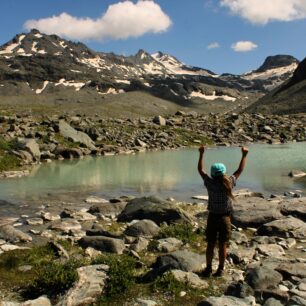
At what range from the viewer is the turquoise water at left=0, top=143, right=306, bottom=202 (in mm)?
32844

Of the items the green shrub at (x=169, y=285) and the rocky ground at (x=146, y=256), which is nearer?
the rocky ground at (x=146, y=256)

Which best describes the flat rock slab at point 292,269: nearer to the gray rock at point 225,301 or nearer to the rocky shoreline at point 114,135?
the gray rock at point 225,301

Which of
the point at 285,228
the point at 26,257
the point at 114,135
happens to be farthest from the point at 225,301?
the point at 114,135

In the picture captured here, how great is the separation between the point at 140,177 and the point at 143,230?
2174 centimetres

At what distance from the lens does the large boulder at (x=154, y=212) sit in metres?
20.6

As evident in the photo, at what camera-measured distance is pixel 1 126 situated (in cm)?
6341

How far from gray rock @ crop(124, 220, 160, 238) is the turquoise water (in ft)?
35.8

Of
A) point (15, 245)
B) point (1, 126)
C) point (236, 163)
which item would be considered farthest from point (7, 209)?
point (1, 126)

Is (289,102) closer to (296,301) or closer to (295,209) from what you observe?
(295,209)

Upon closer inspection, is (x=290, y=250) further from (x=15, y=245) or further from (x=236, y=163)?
(x=236, y=163)

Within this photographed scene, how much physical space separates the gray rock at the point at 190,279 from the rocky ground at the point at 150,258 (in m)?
0.03

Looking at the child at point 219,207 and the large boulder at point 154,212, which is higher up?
the child at point 219,207

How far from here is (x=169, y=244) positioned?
1659cm

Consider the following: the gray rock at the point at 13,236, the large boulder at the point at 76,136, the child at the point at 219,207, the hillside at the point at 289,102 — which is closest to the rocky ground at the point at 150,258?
the gray rock at the point at 13,236
